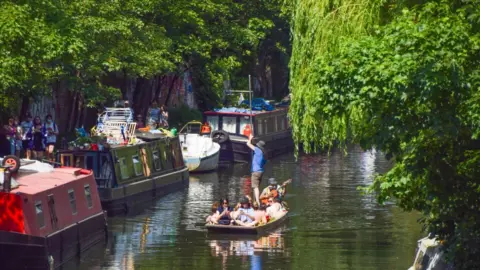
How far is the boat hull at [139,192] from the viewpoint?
31625 millimetres

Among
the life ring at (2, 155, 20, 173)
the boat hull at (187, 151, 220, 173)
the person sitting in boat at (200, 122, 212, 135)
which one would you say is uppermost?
the life ring at (2, 155, 20, 173)

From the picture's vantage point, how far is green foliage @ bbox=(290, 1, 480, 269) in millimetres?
14711

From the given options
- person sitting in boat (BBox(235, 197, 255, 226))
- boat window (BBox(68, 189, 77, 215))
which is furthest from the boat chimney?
person sitting in boat (BBox(235, 197, 255, 226))

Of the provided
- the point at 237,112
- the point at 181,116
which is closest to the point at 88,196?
the point at 237,112

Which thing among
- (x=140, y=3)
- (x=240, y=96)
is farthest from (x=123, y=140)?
(x=240, y=96)

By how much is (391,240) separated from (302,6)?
247 inches

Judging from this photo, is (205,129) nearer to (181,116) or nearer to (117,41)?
(181,116)

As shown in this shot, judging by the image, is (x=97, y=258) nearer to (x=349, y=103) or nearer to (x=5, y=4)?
(x=5, y=4)

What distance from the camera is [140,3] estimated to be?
4316cm

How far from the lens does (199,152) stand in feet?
141

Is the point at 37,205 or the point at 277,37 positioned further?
the point at 277,37

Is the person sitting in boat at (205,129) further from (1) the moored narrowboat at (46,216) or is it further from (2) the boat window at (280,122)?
(1) the moored narrowboat at (46,216)

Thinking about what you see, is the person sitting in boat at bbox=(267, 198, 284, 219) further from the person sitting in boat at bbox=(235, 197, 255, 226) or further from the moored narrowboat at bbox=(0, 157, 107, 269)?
the moored narrowboat at bbox=(0, 157, 107, 269)

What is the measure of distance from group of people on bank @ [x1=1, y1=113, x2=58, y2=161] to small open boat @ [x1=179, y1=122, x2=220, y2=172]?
7.38 meters
